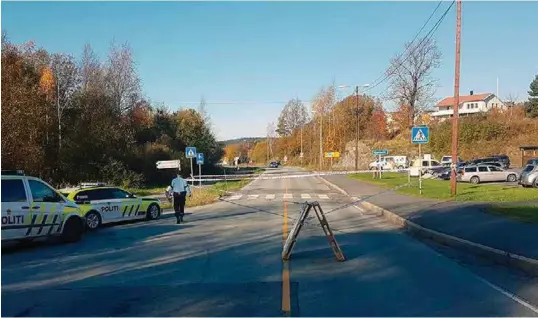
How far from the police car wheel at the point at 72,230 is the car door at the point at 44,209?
270 mm

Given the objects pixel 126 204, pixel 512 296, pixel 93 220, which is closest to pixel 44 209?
pixel 93 220

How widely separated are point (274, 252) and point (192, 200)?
55.5ft

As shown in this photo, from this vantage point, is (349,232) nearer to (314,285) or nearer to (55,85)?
(314,285)

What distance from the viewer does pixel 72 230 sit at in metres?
14.0

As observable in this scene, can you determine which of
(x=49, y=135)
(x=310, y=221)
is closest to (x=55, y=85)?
(x=49, y=135)

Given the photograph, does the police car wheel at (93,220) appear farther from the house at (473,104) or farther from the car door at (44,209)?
the house at (473,104)

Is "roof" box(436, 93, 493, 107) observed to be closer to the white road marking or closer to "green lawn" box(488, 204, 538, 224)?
"green lawn" box(488, 204, 538, 224)

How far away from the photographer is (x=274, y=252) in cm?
1141

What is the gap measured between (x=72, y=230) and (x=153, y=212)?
22.3 ft

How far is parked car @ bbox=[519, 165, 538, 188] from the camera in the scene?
30969mm

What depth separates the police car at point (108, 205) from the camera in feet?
56.9

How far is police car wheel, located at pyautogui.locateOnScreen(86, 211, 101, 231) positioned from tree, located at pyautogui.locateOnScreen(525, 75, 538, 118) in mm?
69579

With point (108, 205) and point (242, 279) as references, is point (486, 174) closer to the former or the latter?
point (108, 205)

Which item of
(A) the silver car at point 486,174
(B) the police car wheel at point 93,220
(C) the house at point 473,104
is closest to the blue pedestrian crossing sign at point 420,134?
(B) the police car wheel at point 93,220
